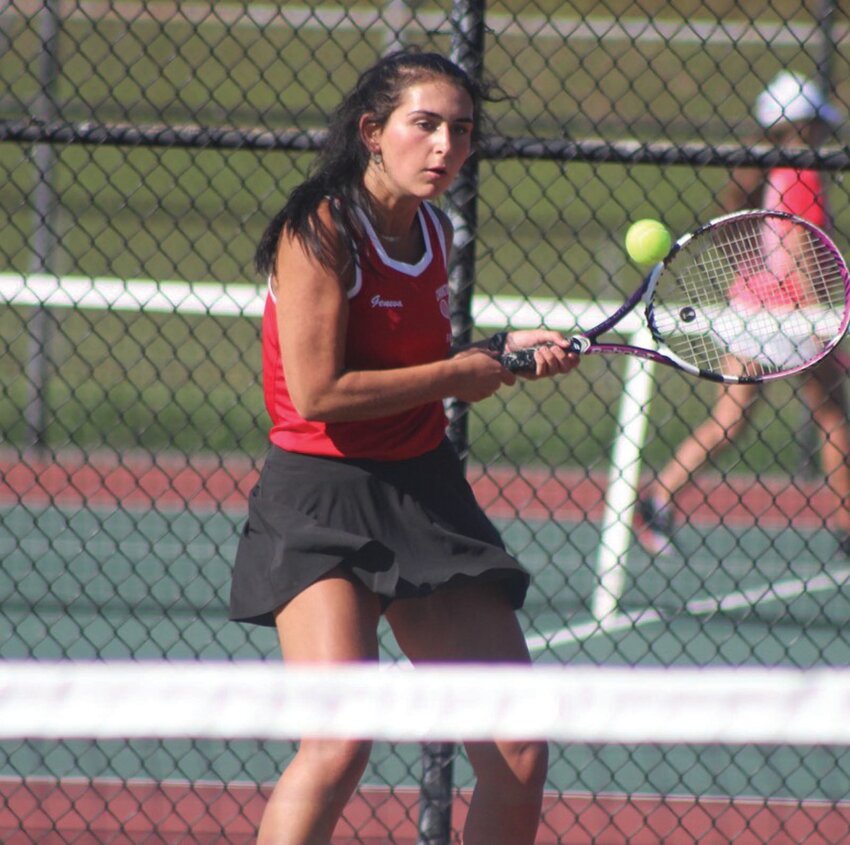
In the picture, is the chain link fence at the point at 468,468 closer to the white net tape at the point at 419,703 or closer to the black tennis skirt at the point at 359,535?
the black tennis skirt at the point at 359,535

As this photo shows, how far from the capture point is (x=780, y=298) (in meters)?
3.21

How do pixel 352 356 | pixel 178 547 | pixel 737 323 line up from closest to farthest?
pixel 352 356 < pixel 737 323 < pixel 178 547

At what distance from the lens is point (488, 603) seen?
237 cm

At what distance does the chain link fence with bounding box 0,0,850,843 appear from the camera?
10.8 feet

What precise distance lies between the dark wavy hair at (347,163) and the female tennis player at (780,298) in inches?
41.6

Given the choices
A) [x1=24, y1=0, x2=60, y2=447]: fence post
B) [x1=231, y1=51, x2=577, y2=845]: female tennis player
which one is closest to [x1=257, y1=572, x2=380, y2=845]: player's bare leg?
[x1=231, y1=51, x2=577, y2=845]: female tennis player

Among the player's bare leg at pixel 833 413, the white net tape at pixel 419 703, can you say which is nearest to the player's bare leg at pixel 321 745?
the white net tape at pixel 419 703

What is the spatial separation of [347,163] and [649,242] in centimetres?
70

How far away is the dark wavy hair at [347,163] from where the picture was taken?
220 centimetres

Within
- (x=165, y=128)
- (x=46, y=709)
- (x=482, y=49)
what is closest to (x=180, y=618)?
(x=165, y=128)

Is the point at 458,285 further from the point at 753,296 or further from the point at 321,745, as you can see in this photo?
the point at 321,745

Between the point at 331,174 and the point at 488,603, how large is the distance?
30.3 inches

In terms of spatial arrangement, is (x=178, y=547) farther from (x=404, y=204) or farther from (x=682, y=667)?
(x=404, y=204)

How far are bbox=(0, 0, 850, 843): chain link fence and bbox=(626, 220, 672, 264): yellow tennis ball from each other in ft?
0.80
